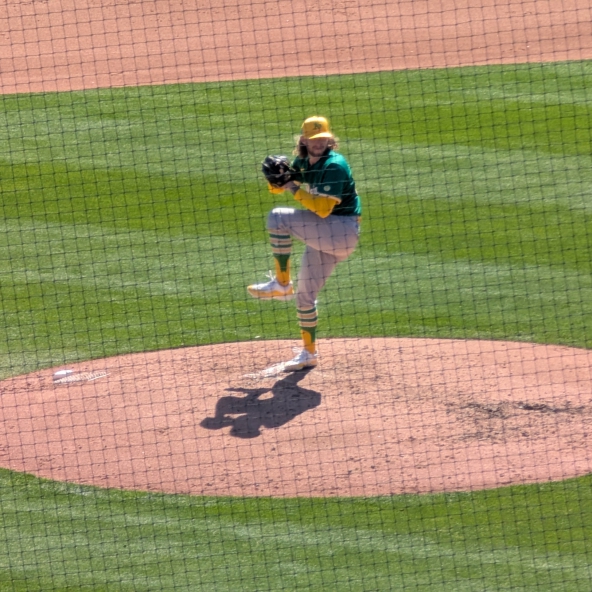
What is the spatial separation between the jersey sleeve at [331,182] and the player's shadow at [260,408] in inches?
52.4

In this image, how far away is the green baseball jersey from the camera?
791cm

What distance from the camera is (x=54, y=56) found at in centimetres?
1541

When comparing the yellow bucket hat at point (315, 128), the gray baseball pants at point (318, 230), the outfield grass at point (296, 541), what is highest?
the yellow bucket hat at point (315, 128)

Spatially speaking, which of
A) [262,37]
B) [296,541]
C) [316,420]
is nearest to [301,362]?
[316,420]

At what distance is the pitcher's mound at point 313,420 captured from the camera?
7066 millimetres

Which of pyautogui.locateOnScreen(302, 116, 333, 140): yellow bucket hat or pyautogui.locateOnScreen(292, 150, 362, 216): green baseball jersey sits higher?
pyautogui.locateOnScreen(302, 116, 333, 140): yellow bucket hat

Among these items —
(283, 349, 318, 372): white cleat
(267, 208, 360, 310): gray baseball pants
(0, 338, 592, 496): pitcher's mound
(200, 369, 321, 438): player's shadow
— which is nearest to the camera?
(0, 338, 592, 496): pitcher's mound

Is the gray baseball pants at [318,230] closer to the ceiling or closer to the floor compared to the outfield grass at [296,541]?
closer to the ceiling

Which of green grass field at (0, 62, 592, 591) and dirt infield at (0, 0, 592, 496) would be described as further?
dirt infield at (0, 0, 592, 496)

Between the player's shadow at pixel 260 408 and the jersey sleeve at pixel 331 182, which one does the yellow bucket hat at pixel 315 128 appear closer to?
the jersey sleeve at pixel 331 182

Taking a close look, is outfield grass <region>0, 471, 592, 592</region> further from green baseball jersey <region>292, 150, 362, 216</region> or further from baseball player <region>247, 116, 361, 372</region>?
green baseball jersey <region>292, 150, 362, 216</region>

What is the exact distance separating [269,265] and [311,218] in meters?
2.48

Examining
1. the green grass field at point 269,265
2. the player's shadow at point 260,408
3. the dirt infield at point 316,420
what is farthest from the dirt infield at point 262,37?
the player's shadow at point 260,408

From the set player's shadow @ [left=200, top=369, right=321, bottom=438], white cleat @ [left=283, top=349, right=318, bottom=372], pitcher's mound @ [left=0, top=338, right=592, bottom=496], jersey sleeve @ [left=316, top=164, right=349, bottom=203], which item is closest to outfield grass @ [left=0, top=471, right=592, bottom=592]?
pitcher's mound @ [left=0, top=338, right=592, bottom=496]
